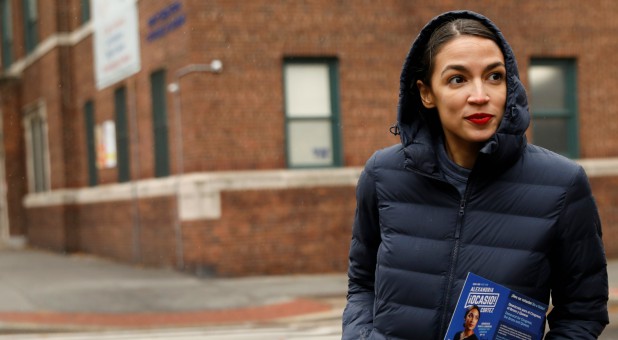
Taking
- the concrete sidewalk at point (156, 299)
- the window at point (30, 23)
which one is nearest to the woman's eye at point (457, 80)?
the concrete sidewalk at point (156, 299)

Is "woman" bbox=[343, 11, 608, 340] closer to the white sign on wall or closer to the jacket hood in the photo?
the jacket hood

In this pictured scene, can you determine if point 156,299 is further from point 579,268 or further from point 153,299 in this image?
point 579,268

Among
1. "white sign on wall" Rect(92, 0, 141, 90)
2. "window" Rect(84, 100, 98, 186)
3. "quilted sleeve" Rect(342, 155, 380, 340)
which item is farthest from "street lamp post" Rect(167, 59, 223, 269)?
"quilted sleeve" Rect(342, 155, 380, 340)

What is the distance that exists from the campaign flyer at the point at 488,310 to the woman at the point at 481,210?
Answer: 4 centimetres

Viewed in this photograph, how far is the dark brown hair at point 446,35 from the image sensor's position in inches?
96.5

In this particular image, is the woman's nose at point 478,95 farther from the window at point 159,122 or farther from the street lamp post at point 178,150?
the window at point 159,122

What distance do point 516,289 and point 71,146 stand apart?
21.1 metres

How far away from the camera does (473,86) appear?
7.93ft

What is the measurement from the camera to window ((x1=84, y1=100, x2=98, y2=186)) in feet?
70.6

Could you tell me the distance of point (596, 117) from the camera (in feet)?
57.3

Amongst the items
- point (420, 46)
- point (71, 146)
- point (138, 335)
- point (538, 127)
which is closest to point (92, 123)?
point (71, 146)

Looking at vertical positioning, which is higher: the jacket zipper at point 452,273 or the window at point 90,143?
the window at point 90,143

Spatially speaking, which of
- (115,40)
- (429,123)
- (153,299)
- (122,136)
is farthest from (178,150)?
(429,123)

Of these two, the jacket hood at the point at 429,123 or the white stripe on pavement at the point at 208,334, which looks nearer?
the jacket hood at the point at 429,123
